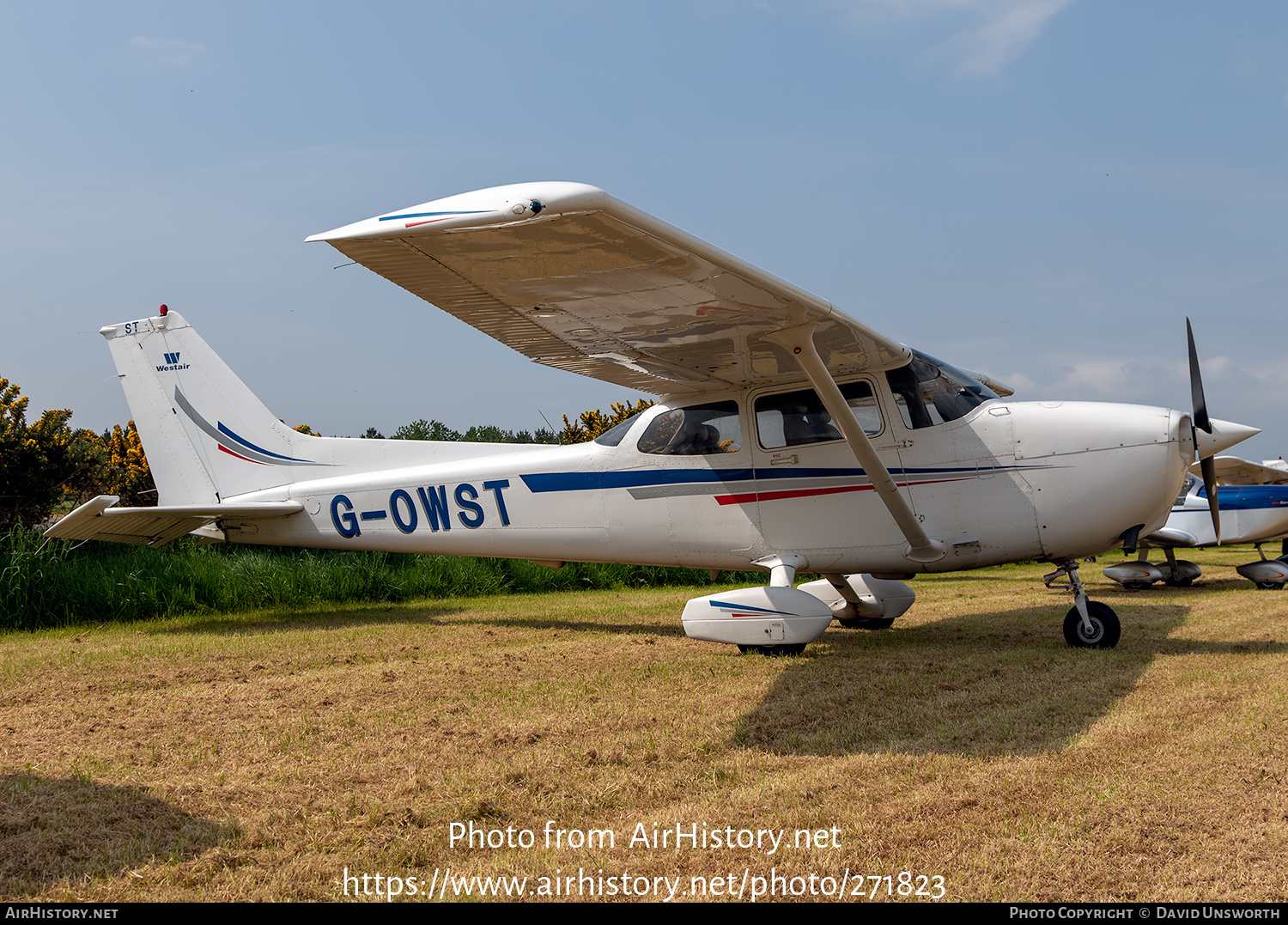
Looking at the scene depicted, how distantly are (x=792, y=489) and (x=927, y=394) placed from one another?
1.26 metres

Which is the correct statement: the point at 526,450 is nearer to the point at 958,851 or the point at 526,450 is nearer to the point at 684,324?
the point at 684,324

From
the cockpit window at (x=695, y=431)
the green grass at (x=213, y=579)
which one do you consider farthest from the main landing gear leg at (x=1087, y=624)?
the green grass at (x=213, y=579)

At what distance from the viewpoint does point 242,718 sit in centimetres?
448

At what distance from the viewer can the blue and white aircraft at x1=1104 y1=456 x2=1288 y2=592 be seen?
11938 mm

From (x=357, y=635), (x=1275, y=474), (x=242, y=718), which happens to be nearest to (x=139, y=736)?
(x=242, y=718)

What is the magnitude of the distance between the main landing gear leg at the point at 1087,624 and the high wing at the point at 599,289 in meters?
2.16

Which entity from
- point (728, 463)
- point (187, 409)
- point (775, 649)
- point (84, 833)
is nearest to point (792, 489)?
point (728, 463)

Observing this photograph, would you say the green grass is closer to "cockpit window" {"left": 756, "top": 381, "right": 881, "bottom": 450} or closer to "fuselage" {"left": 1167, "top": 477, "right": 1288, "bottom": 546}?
"cockpit window" {"left": 756, "top": 381, "right": 881, "bottom": 450}

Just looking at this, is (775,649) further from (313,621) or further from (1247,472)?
(1247,472)

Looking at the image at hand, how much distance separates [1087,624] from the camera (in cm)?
631

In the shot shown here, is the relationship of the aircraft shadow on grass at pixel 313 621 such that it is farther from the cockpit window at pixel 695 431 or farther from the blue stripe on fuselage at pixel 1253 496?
the blue stripe on fuselage at pixel 1253 496

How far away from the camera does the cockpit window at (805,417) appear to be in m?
6.52

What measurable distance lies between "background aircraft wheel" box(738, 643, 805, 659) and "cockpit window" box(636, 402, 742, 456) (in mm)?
1583

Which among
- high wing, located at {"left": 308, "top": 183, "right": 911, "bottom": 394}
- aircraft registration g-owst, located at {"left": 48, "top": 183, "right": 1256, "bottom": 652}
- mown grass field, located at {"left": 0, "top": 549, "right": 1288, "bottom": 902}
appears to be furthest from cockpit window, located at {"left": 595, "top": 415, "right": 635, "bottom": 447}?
mown grass field, located at {"left": 0, "top": 549, "right": 1288, "bottom": 902}
